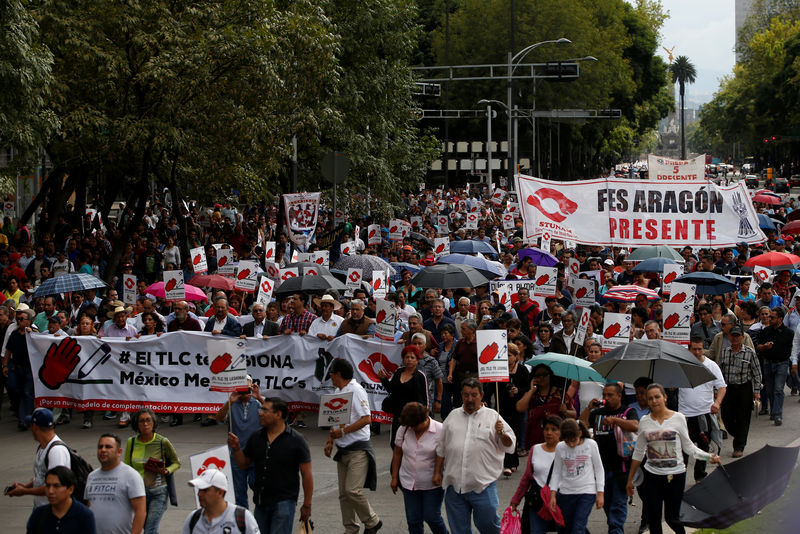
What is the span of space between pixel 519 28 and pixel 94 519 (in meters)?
60.1

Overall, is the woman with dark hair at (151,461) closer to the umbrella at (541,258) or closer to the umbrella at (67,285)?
the umbrella at (67,285)

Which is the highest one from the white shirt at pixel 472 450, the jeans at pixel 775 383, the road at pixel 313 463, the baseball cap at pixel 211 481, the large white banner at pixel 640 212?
the large white banner at pixel 640 212

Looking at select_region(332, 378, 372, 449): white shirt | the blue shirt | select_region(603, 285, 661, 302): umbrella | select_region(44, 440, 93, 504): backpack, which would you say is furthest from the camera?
select_region(603, 285, 661, 302): umbrella

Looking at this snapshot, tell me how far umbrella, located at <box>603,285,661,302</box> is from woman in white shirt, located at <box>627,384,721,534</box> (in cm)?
704

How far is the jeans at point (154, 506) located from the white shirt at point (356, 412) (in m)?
1.42

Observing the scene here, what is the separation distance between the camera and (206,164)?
2214 cm

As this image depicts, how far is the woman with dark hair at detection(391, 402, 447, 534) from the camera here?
27.2ft

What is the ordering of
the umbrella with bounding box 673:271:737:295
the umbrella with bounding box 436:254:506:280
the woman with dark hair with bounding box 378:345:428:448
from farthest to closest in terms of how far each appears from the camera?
1. the umbrella with bounding box 436:254:506:280
2. the umbrella with bounding box 673:271:737:295
3. the woman with dark hair with bounding box 378:345:428:448

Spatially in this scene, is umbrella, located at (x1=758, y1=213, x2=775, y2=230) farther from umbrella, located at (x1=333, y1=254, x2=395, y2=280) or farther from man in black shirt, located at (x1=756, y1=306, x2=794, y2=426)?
man in black shirt, located at (x1=756, y1=306, x2=794, y2=426)

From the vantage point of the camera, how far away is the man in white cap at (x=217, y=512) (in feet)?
21.1

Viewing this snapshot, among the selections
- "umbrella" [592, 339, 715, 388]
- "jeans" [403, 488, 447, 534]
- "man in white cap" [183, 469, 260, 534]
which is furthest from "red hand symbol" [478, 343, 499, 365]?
"man in white cap" [183, 469, 260, 534]

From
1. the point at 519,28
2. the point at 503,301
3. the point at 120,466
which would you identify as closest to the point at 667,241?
the point at 503,301

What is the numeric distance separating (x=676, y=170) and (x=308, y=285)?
23.6ft

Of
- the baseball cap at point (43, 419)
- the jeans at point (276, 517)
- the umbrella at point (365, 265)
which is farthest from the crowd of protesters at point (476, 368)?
the umbrella at point (365, 265)
